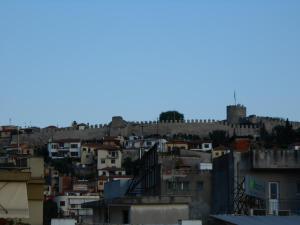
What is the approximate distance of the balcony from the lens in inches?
1057

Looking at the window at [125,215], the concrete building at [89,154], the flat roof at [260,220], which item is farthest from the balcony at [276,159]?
the concrete building at [89,154]

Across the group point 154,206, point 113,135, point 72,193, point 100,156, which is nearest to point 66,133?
point 113,135

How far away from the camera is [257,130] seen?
525 feet

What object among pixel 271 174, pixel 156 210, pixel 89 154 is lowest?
pixel 156 210

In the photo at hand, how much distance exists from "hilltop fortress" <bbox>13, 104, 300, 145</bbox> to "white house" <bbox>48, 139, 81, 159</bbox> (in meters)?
14.0

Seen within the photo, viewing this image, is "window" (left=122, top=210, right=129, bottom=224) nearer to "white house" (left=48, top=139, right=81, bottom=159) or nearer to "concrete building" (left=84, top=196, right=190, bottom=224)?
"concrete building" (left=84, top=196, right=190, bottom=224)

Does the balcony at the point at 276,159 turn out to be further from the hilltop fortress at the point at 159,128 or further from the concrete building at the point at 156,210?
the hilltop fortress at the point at 159,128

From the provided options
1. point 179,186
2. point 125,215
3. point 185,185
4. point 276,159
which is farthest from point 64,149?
point 125,215

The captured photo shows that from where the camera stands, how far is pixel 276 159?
26891 mm

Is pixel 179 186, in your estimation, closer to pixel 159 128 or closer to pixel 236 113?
pixel 159 128

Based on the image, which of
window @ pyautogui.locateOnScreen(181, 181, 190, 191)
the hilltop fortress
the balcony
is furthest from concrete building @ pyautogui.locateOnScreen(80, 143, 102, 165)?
the balcony

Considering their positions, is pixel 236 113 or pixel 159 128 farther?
pixel 236 113

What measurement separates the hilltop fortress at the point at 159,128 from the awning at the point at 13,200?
14885 centimetres

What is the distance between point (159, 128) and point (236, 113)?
19882mm
